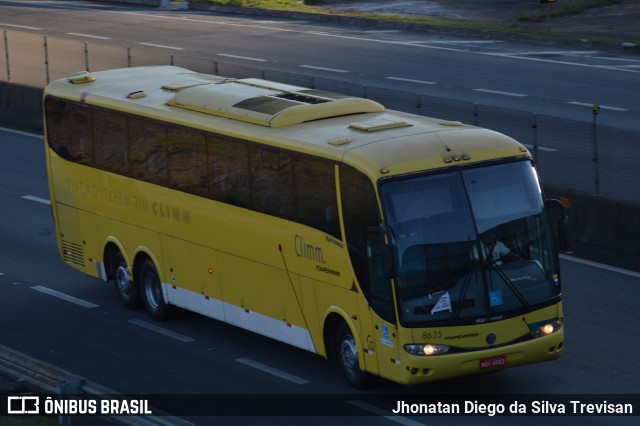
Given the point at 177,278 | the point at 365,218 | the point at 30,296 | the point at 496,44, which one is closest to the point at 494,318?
the point at 365,218

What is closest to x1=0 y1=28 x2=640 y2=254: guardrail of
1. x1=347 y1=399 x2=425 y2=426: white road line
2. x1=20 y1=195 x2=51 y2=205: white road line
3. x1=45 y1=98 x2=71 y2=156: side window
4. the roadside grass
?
x1=20 y1=195 x2=51 y2=205: white road line

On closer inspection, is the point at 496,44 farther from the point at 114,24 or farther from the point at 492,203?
the point at 492,203

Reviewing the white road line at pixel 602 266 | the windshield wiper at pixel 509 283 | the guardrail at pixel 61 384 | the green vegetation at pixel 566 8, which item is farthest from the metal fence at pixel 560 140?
the green vegetation at pixel 566 8

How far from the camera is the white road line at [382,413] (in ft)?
39.6

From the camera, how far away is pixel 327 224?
1313cm

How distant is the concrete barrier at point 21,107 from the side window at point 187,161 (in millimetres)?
14601

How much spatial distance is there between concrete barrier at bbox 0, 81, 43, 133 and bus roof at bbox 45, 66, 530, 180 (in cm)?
1197

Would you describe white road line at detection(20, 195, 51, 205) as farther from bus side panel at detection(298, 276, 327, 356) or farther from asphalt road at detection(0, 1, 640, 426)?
bus side panel at detection(298, 276, 327, 356)

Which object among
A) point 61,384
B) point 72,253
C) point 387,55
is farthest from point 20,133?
point 61,384

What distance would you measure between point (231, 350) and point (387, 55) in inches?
897

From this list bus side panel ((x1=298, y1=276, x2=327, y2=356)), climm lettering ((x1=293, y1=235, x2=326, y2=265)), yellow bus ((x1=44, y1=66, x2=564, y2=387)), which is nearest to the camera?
yellow bus ((x1=44, y1=66, x2=564, y2=387))

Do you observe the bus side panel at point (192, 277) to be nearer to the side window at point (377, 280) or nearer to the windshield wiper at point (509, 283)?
the side window at point (377, 280)

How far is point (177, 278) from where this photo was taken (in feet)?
52.4

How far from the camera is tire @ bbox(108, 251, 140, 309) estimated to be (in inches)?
668
